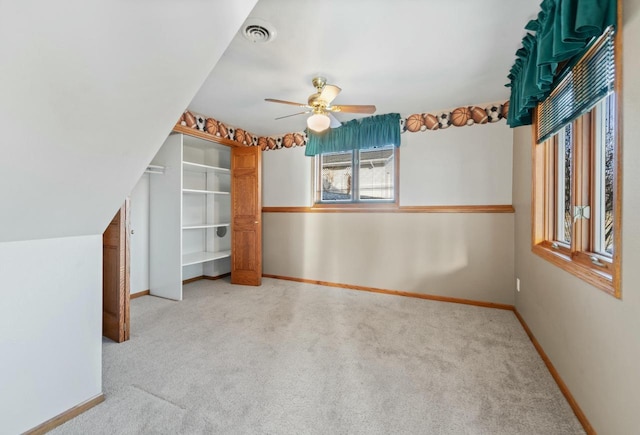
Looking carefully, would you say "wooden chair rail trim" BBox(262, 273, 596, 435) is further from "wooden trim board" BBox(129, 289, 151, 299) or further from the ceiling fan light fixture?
the ceiling fan light fixture

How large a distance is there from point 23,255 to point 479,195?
12.8 feet

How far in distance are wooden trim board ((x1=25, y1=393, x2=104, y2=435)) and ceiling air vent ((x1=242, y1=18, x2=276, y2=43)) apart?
8.11ft

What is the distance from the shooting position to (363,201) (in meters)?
4.02

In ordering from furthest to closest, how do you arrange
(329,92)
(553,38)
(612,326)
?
(329,92)
(553,38)
(612,326)

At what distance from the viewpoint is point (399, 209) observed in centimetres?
369

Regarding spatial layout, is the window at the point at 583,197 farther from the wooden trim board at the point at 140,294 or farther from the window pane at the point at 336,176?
the wooden trim board at the point at 140,294

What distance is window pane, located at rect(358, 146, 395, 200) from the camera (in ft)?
12.6

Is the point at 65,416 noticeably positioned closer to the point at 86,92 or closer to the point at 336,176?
the point at 86,92

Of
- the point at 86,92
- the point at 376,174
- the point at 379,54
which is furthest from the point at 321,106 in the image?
the point at 86,92

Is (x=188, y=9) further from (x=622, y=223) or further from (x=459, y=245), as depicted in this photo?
(x=459, y=245)

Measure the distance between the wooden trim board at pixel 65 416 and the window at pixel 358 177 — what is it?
3.28m

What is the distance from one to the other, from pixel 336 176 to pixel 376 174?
0.63m

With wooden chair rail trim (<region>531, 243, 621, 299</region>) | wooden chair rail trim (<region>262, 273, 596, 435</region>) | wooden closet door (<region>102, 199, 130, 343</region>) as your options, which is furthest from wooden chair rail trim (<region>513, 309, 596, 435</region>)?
wooden closet door (<region>102, 199, 130, 343</region>)

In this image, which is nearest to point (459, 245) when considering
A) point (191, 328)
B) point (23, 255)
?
point (191, 328)
